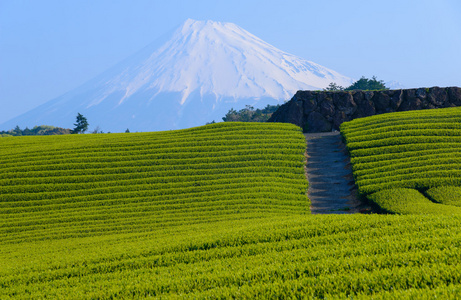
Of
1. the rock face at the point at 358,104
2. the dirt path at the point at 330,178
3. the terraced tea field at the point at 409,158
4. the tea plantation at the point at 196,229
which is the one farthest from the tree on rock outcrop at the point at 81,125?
the terraced tea field at the point at 409,158

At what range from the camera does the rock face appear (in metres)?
38.1

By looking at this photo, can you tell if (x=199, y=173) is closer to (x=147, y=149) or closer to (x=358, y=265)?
(x=147, y=149)

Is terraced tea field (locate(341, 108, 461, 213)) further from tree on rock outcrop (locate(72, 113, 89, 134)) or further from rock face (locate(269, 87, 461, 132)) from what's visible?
tree on rock outcrop (locate(72, 113, 89, 134))

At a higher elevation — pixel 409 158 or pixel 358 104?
pixel 358 104

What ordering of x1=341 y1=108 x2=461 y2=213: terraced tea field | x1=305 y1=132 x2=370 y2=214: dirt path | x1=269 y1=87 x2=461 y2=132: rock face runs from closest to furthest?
x1=341 y1=108 x2=461 y2=213: terraced tea field → x1=305 y1=132 x2=370 y2=214: dirt path → x1=269 y1=87 x2=461 y2=132: rock face

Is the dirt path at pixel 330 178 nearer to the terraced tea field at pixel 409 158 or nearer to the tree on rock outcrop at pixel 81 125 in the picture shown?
the terraced tea field at pixel 409 158

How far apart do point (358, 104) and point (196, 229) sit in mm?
25383

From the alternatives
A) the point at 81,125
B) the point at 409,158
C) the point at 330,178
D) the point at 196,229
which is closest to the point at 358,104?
the point at 409,158

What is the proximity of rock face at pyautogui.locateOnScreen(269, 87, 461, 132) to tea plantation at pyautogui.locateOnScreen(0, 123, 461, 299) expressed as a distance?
3.85 metres

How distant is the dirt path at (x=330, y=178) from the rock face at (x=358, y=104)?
131 inches

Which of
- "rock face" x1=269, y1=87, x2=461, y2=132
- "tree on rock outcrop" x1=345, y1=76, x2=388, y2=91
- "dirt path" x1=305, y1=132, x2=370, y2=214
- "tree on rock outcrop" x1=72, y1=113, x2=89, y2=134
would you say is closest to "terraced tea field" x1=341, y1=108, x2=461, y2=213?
"dirt path" x1=305, y1=132, x2=370, y2=214

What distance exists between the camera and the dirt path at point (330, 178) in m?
22.7

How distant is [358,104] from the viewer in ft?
127

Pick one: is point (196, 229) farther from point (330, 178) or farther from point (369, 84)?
point (369, 84)
